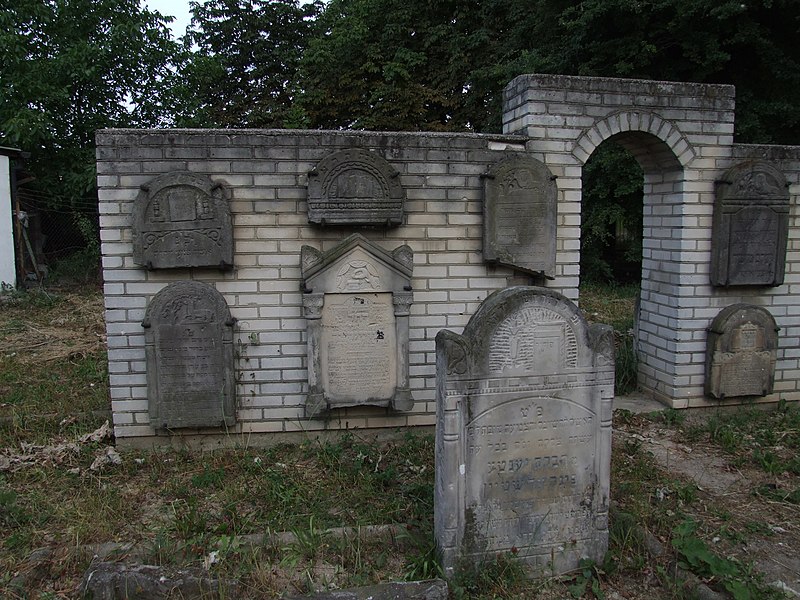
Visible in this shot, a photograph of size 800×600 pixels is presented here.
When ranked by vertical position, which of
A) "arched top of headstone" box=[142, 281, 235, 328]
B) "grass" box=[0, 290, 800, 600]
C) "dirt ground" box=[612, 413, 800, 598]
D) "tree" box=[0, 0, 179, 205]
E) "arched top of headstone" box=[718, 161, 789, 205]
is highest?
"tree" box=[0, 0, 179, 205]

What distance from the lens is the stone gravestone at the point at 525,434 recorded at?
3.37 meters

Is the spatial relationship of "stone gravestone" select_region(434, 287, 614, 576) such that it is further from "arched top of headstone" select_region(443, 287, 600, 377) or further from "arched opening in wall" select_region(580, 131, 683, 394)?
"arched opening in wall" select_region(580, 131, 683, 394)

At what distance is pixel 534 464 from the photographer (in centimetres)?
352

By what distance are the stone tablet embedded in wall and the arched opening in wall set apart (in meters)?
2.79

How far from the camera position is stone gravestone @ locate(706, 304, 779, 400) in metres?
6.01

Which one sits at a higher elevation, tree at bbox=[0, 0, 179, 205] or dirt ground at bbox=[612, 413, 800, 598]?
tree at bbox=[0, 0, 179, 205]

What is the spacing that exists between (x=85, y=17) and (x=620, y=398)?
15368 mm

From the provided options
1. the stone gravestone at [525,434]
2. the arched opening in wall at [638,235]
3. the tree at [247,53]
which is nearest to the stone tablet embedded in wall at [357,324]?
the stone gravestone at [525,434]

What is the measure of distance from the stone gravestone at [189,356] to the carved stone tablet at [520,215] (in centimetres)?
242

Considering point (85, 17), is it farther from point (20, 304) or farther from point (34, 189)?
point (20, 304)

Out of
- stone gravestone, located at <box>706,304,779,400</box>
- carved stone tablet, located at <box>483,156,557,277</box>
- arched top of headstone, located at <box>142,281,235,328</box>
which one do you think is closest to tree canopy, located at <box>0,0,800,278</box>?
stone gravestone, located at <box>706,304,779,400</box>

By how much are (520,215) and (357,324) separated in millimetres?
1736

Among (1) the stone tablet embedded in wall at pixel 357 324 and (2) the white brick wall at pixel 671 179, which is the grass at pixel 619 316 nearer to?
(2) the white brick wall at pixel 671 179

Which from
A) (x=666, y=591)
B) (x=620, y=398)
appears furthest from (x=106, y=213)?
(x=620, y=398)
